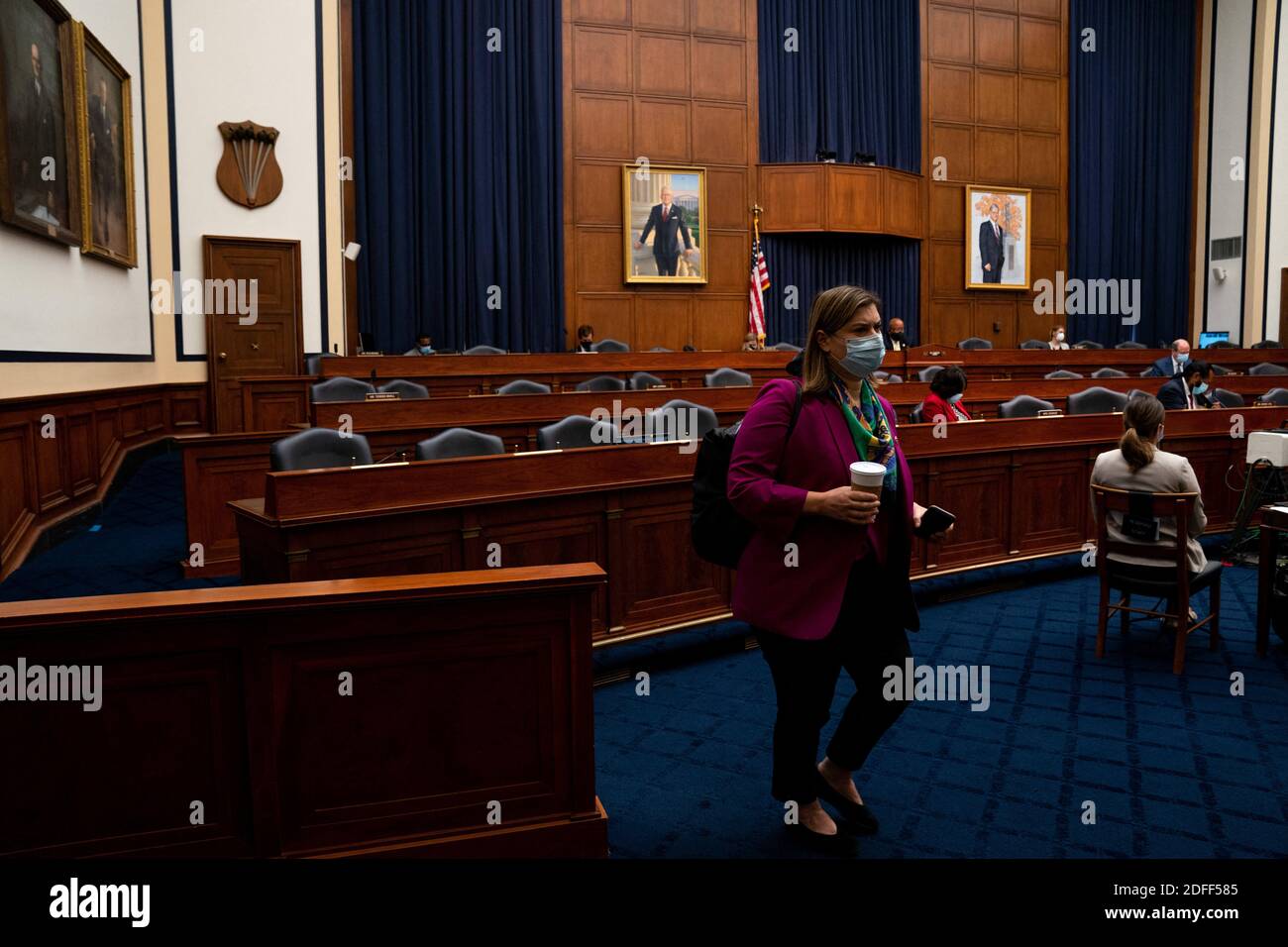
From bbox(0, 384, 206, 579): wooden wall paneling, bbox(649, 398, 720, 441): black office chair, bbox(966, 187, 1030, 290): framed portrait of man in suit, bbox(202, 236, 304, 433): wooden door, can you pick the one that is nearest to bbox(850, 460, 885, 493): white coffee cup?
bbox(649, 398, 720, 441): black office chair

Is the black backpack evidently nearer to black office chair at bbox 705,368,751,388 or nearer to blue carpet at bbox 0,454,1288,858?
blue carpet at bbox 0,454,1288,858

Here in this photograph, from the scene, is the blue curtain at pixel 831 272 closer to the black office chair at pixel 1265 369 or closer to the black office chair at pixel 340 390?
the black office chair at pixel 1265 369

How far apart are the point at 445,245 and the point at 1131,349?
9.04 m

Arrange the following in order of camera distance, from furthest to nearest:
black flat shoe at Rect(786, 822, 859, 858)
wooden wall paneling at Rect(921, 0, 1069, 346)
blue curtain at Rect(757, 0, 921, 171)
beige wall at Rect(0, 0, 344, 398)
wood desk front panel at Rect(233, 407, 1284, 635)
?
wooden wall paneling at Rect(921, 0, 1069, 346) → blue curtain at Rect(757, 0, 921, 171) → beige wall at Rect(0, 0, 344, 398) → wood desk front panel at Rect(233, 407, 1284, 635) → black flat shoe at Rect(786, 822, 859, 858)

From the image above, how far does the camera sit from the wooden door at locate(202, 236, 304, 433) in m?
9.99

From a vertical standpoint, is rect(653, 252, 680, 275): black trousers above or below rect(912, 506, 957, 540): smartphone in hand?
above

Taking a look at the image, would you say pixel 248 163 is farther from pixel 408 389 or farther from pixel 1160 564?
pixel 1160 564

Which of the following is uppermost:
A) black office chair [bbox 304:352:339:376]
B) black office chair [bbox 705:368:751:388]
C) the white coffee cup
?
black office chair [bbox 304:352:339:376]

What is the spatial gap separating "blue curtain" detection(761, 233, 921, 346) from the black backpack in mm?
11345

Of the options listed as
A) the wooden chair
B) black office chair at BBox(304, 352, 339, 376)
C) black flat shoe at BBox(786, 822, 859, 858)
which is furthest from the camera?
black office chair at BBox(304, 352, 339, 376)

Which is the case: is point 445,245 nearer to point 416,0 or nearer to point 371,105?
point 371,105

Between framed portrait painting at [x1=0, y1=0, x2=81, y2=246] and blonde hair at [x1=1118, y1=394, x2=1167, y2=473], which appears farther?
framed portrait painting at [x1=0, y1=0, x2=81, y2=246]

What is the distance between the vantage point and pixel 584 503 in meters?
4.14

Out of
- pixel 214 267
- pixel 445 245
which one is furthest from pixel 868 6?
pixel 214 267
